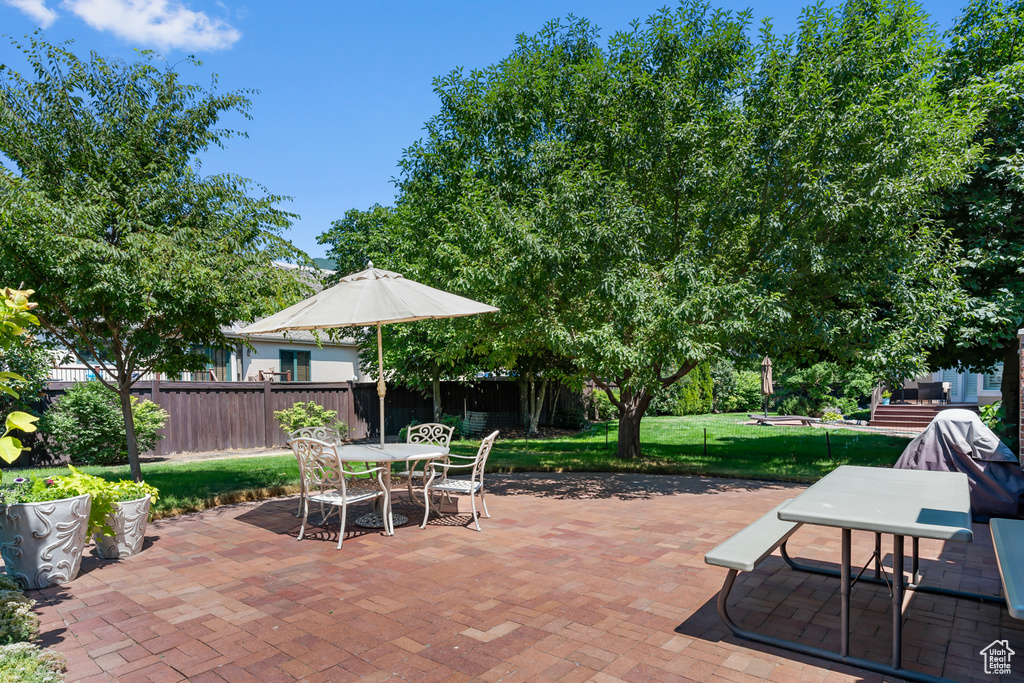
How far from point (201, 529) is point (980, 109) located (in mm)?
13118

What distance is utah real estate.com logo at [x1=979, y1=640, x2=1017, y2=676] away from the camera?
133 inches

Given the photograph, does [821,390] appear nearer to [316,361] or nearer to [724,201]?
[724,201]

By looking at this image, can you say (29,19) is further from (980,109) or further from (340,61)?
(980,109)

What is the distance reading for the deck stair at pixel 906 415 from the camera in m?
19.9

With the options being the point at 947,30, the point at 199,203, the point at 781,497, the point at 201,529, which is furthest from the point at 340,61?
the point at 947,30

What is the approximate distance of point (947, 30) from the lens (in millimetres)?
11656

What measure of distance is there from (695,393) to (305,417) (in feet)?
58.8

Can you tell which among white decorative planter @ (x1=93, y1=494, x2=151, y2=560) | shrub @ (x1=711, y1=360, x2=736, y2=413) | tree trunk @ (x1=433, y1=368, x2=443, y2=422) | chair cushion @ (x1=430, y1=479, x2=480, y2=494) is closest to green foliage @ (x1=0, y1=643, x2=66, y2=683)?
white decorative planter @ (x1=93, y1=494, x2=151, y2=560)

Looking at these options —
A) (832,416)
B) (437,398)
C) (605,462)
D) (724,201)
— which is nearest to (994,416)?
(724,201)

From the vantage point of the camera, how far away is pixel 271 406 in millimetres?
16062

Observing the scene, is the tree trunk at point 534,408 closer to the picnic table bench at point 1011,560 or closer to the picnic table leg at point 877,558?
the picnic table leg at point 877,558

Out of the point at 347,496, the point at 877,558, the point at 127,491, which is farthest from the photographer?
the point at 347,496

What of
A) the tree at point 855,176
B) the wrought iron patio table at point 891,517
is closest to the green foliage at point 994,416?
the tree at point 855,176

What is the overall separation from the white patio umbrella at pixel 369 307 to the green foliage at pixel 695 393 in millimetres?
20369
